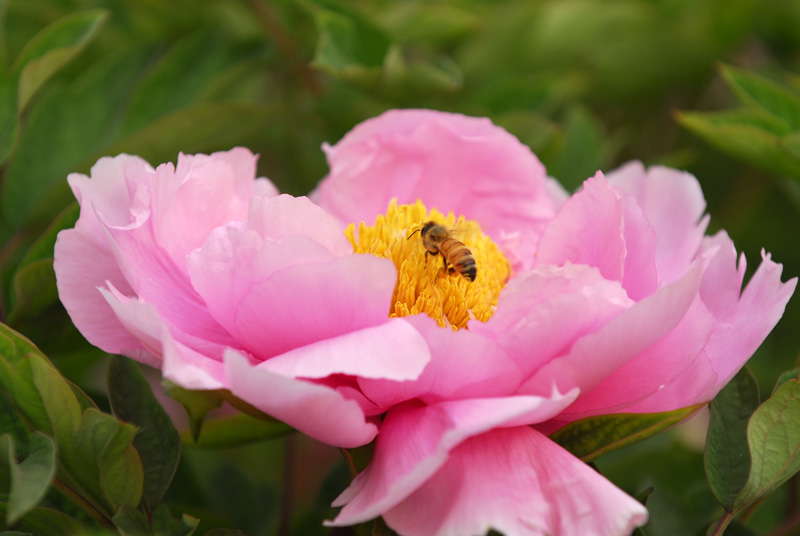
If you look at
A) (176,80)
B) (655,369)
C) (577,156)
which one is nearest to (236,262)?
(655,369)

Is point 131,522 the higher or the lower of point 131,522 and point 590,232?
the lower

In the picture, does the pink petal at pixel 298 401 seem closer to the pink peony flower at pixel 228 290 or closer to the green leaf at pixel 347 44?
the pink peony flower at pixel 228 290

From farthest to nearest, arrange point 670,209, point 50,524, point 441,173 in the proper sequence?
point 441,173, point 670,209, point 50,524

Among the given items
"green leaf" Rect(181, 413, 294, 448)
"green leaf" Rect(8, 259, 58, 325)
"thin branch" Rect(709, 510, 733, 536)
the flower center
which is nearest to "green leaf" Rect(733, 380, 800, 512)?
"thin branch" Rect(709, 510, 733, 536)

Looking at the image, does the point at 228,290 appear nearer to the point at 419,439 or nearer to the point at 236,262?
the point at 236,262

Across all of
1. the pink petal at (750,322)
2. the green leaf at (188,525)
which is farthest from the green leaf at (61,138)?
the pink petal at (750,322)

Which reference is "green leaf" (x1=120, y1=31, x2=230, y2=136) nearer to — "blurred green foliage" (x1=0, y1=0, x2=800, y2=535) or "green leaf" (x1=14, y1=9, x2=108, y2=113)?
"blurred green foliage" (x1=0, y1=0, x2=800, y2=535)
